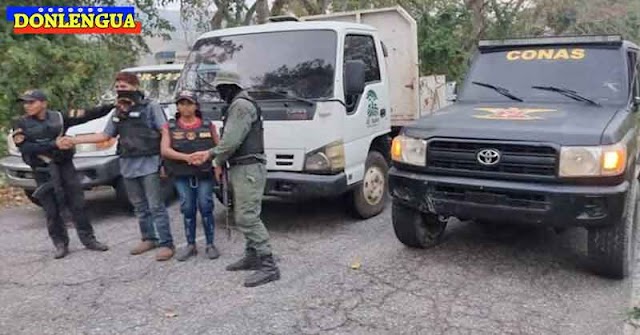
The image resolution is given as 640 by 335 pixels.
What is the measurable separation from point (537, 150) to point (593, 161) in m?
0.36

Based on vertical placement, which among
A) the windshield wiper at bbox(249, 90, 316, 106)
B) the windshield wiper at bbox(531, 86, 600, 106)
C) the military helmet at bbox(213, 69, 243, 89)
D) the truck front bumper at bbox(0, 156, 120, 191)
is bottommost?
the truck front bumper at bbox(0, 156, 120, 191)

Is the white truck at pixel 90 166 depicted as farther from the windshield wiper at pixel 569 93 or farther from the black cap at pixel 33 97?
the windshield wiper at pixel 569 93

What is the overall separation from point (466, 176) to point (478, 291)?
85 cm

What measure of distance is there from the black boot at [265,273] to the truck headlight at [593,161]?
2253 millimetres

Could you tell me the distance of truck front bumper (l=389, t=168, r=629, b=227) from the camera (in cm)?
399

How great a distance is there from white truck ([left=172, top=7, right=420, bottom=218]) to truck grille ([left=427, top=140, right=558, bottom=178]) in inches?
49.0

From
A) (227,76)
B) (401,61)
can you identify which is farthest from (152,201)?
(401,61)

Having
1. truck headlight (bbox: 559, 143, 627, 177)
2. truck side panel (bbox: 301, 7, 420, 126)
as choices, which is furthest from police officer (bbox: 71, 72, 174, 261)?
truck side panel (bbox: 301, 7, 420, 126)

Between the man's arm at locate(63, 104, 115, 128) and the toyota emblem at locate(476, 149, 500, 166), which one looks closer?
the toyota emblem at locate(476, 149, 500, 166)

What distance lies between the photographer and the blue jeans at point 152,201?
5180mm

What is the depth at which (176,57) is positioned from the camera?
1159 centimetres

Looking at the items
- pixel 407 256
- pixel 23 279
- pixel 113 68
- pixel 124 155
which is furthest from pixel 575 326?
pixel 113 68

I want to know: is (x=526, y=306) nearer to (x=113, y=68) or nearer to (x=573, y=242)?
(x=573, y=242)

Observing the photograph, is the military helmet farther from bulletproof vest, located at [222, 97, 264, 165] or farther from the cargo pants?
the cargo pants
